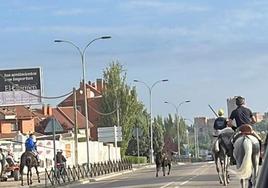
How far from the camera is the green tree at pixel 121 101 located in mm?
97562

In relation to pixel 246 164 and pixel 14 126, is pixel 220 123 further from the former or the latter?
pixel 14 126

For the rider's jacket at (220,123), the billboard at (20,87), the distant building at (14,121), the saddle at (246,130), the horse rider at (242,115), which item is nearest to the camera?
the saddle at (246,130)

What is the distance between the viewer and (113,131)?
78.3 meters

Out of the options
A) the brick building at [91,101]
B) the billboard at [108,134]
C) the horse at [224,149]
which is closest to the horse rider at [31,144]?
the horse at [224,149]

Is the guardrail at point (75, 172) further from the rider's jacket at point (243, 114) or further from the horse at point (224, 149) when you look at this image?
the rider's jacket at point (243, 114)

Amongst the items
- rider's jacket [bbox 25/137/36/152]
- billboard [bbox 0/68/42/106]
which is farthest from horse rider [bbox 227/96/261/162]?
billboard [bbox 0/68/42/106]

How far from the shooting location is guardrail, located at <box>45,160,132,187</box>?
1497 inches

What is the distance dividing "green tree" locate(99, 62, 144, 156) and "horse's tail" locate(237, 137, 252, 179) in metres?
79.3

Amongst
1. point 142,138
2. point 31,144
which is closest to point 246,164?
point 31,144

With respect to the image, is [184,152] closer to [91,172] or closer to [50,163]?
[50,163]

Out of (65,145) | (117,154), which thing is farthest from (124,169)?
(117,154)

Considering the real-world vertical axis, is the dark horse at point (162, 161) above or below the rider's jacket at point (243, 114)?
below

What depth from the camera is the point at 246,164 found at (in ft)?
53.1

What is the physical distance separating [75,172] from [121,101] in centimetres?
5583
